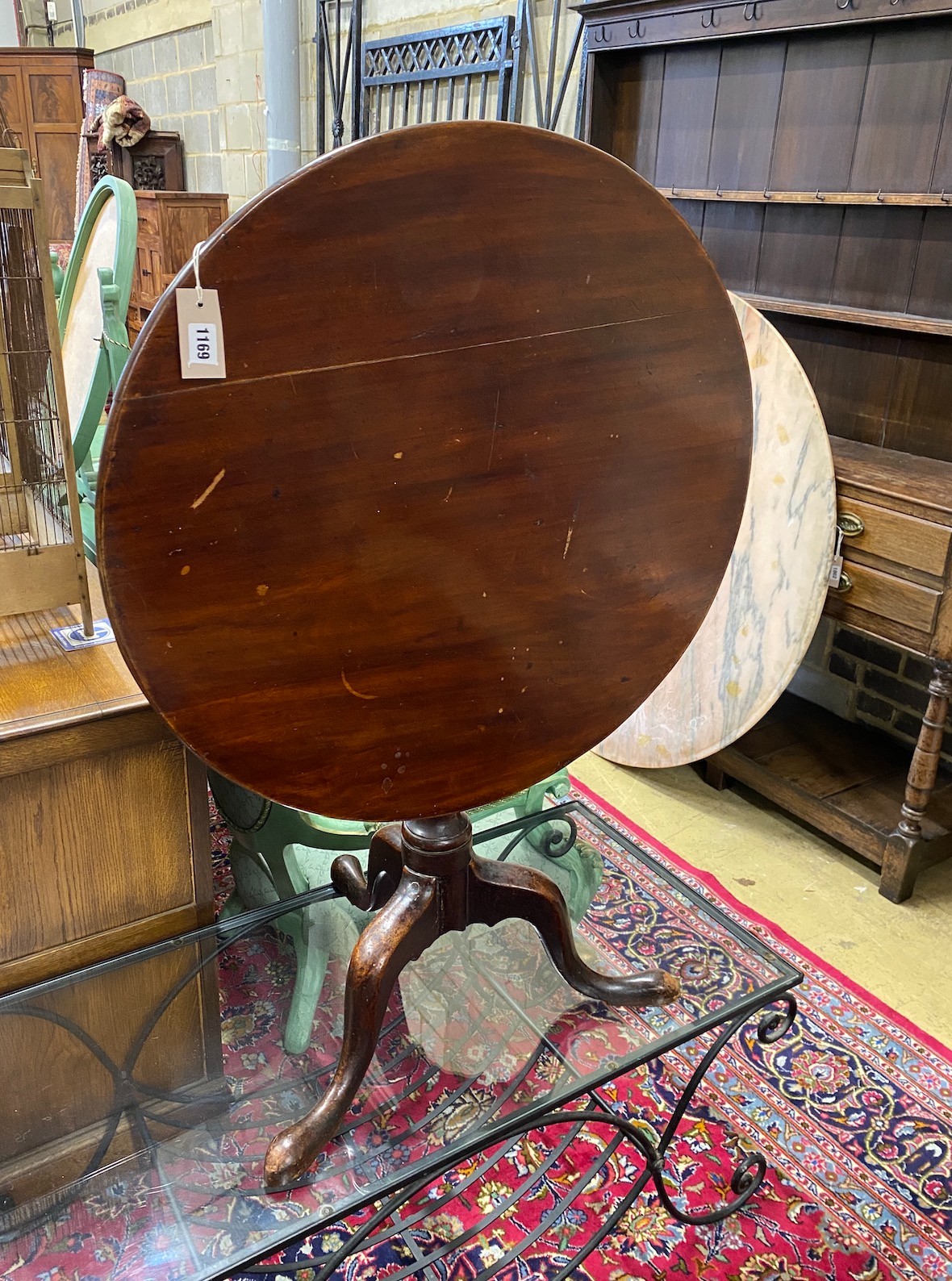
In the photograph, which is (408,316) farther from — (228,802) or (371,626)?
(228,802)

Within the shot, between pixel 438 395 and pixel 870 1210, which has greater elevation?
pixel 438 395

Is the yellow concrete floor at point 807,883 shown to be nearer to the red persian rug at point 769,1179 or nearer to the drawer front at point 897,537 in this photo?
the red persian rug at point 769,1179

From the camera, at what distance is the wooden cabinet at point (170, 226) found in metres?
4.15

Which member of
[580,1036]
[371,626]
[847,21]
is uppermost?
[847,21]

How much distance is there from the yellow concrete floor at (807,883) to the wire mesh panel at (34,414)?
1452 mm

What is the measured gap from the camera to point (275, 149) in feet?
14.1

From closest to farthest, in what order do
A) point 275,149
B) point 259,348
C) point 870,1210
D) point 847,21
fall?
point 259,348 < point 870,1210 < point 847,21 < point 275,149

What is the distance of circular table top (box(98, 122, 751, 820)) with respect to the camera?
2.46ft

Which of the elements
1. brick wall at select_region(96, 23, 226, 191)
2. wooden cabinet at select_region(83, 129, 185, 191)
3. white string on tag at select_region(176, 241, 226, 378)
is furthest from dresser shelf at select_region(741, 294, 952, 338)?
wooden cabinet at select_region(83, 129, 185, 191)

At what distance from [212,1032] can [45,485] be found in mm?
644

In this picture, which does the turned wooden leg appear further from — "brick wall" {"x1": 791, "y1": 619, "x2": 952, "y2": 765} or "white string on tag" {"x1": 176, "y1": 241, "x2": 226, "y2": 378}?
"white string on tag" {"x1": 176, "y1": 241, "x2": 226, "y2": 378}

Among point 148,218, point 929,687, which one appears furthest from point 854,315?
point 148,218

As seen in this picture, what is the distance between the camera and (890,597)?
193 cm

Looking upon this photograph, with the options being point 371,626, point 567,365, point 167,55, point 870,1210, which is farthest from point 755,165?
point 167,55
